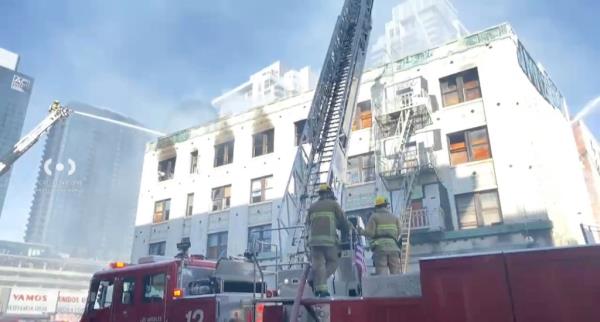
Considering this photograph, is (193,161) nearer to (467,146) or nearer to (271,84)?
(467,146)

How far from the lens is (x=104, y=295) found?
7.88 metres

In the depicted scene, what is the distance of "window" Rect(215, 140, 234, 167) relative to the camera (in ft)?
84.1

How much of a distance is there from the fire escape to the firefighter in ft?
34.7

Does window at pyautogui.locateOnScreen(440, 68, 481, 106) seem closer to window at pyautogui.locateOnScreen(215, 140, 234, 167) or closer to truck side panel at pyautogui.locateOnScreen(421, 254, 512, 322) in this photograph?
window at pyautogui.locateOnScreen(215, 140, 234, 167)

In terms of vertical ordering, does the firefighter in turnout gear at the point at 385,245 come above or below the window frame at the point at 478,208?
below

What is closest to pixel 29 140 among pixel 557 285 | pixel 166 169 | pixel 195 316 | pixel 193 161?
pixel 166 169

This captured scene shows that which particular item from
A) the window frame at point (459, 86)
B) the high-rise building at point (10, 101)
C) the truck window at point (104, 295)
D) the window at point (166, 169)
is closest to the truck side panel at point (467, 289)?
the truck window at point (104, 295)

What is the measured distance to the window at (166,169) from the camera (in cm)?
2834

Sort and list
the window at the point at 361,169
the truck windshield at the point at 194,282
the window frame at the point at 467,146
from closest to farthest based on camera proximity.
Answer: the truck windshield at the point at 194,282, the window frame at the point at 467,146, the window at the point at 361,169

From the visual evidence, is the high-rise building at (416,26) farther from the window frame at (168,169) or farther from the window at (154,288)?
the window at (154,288)

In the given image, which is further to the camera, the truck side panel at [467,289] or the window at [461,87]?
the window at [461,87]

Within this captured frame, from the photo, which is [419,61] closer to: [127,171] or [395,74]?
[395,74]

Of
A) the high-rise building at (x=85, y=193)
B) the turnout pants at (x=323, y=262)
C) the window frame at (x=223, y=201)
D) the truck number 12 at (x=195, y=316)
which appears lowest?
the truck number 12 at (x=195, y=316)

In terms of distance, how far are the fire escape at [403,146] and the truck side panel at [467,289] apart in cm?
1220
